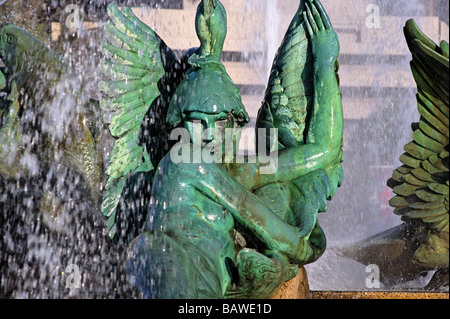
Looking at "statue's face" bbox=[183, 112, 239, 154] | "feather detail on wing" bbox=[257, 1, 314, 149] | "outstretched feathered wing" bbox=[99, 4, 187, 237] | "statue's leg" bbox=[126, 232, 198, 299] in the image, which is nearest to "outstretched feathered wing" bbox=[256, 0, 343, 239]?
"feather detail on wing" bbox=[257, 1, 314, 149]

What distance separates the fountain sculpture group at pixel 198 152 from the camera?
9.29 feet

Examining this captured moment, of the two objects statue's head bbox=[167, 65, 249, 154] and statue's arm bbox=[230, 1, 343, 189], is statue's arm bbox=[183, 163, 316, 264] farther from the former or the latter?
statue's arm bbox=[230, 1, 343, 189]

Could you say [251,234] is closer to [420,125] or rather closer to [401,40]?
[420,125]

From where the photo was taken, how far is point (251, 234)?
2961 millimetres

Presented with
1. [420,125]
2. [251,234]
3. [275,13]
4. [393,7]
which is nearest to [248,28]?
[275,13]

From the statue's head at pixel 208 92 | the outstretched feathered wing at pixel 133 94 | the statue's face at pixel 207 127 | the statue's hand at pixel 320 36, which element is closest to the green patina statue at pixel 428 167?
the statue's hand at pixel 320 36

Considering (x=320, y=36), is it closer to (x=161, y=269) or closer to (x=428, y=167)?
(x=428, y=167)

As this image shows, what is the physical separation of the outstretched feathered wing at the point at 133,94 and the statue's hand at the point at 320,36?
2.47 feet

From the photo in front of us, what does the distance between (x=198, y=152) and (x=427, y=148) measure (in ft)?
4.99

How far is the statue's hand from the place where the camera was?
3.44m

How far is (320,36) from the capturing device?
3484 mm

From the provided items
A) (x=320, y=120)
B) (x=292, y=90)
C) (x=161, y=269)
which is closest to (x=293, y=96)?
(x=292, y=90)
